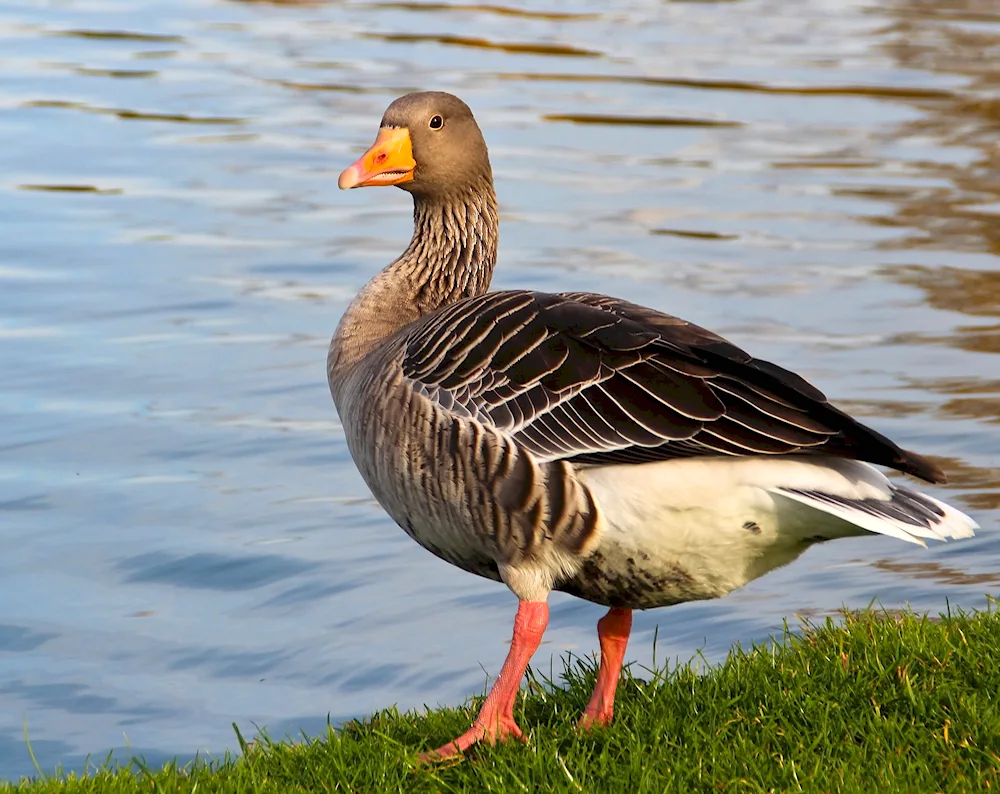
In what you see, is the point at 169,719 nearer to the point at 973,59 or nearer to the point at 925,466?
the point at 925,466

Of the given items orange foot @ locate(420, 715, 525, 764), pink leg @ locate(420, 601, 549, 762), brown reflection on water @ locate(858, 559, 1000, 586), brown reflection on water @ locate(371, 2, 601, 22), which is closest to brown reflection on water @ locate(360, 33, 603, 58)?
brown reflection on water @ locate(371, 2, 601, 22)

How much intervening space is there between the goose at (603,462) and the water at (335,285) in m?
2.43

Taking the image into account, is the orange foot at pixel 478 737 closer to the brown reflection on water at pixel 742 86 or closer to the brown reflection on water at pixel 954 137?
the brown reflection on water at pixel 954 137

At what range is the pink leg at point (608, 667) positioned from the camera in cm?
598

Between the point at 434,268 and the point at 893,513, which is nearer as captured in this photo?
the point at 893,513

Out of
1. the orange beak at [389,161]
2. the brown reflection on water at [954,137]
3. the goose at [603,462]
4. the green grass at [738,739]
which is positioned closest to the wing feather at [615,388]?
the goose at [603,462]

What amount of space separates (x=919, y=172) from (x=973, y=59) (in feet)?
24.2

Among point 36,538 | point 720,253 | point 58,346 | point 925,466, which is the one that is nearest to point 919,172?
point 720,253

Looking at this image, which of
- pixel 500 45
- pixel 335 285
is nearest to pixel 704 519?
pixel 335 285

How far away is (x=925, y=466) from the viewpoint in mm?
5383

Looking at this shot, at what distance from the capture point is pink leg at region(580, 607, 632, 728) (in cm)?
598

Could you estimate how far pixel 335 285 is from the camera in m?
14.7

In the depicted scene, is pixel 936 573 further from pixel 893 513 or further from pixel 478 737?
pixel 478 737

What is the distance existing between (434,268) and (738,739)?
2747 mm
